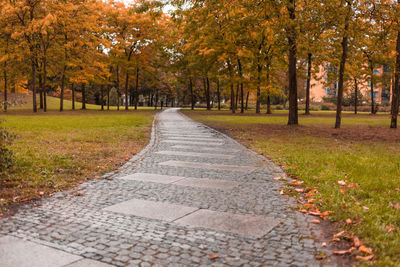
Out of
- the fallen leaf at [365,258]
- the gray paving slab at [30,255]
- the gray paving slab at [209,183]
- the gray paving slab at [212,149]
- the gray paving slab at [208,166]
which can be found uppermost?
the gray paving slab at [212,149]

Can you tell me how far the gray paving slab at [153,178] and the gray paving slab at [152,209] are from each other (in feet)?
4.24

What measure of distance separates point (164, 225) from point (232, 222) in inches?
31.9

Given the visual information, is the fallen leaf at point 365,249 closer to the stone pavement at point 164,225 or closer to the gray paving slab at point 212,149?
the stone pavement at point 164,225

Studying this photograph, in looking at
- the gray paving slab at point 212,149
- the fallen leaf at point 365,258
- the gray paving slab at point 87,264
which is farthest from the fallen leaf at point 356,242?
the gray paving slab at point 212,149

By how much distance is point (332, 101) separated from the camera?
63156 mm

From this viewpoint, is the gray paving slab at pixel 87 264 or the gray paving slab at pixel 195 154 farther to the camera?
the gray paving slab at pixel 195 154

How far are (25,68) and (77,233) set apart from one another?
3324 centimetres

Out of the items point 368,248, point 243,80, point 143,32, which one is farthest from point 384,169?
point 143,32

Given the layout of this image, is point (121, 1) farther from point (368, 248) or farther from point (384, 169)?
point (368, 248)


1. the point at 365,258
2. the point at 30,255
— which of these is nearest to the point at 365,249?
the point at 365,258

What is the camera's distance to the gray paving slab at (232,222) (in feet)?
12.5

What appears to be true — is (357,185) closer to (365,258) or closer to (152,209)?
(365,258)

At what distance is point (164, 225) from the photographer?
Result: 4.01 meters

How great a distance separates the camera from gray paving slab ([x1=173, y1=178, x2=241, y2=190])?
19.2ft
